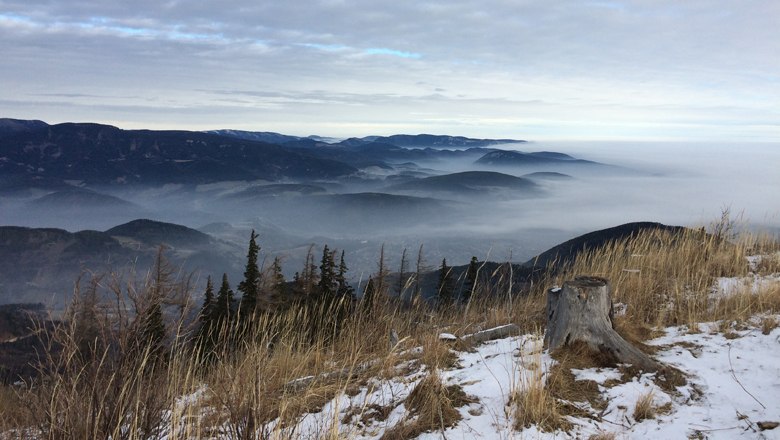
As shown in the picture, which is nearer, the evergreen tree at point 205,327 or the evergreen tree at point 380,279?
the evergreen tree at point 205,327

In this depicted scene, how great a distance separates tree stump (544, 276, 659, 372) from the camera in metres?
Answer: 4.01

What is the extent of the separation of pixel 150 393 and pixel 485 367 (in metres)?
2.77

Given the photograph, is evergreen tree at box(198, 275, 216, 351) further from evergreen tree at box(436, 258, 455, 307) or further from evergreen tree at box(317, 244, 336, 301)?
evergreen tree at box(317, 244, 336, 301)

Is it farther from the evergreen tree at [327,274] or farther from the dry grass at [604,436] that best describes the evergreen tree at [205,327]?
the evergreen tree at [327,274]

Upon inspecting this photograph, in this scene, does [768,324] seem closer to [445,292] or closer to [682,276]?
[682,276]

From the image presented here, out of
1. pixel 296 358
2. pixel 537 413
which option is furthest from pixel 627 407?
pixel 296 358

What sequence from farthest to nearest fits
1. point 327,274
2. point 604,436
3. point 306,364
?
point 327,274
point 306,364
point 604,436

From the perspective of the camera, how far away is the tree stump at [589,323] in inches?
158

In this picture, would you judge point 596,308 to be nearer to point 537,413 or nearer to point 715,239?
point 537,413

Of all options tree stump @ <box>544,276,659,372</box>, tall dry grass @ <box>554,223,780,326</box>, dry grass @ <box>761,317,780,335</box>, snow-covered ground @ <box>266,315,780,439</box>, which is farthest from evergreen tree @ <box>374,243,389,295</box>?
dry grass @ <box>761,317,780,335</box>

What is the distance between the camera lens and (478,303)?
7.12m

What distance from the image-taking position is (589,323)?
4086mm

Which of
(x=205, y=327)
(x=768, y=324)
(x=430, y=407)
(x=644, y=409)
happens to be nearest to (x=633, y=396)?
(x=644, y=409)

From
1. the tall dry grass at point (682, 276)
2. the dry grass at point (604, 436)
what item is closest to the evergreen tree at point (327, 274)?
the tall dry grass at point (682, 276)
